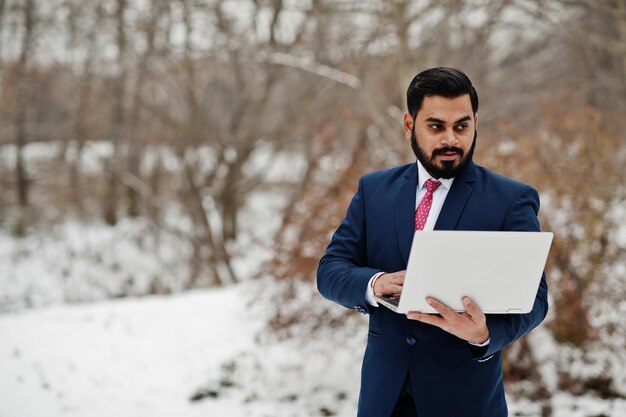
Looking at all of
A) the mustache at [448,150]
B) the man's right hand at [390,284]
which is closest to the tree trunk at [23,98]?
the mustache at [448,150]

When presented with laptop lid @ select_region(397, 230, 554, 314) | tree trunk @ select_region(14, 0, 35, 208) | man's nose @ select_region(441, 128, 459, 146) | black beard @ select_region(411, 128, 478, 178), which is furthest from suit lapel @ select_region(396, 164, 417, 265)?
tree trunk @ select_region(14, 0, 35, 208)

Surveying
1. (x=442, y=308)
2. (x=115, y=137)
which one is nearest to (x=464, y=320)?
(x=442, y=308)

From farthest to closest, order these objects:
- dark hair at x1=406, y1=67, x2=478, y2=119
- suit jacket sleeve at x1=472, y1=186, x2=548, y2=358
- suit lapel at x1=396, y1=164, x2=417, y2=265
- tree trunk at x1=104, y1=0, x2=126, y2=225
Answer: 1. tree trunk at x1=104, y1=0, x2=126, y2=225
2. suit lapel at x1=396, y1=164, x2=417, y2=265
3. dark hair at x1=406, y1=67, x2=478, y2=119
4. suit jacket sleeve at x1=472, y1=186, x2=548, y2=358

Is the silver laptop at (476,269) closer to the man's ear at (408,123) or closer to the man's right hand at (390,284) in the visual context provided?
the man's right hand at (390,284)

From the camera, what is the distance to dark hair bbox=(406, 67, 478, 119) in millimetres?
1749

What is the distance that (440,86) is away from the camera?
175cm

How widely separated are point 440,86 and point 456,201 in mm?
348

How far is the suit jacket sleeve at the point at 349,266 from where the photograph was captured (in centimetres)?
176

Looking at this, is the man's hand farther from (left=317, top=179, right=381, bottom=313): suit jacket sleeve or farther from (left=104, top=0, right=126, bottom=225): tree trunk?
(left=104, top=0, right=126, bottom=225): tree trunk

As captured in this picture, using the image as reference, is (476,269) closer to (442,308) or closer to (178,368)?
(442,308)

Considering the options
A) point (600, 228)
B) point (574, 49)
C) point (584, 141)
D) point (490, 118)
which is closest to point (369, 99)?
point (584, 141)

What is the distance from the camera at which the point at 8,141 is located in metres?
15.7

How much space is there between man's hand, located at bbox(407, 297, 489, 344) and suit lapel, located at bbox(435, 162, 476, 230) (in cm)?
31

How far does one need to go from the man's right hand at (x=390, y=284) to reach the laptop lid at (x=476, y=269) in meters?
0.09
